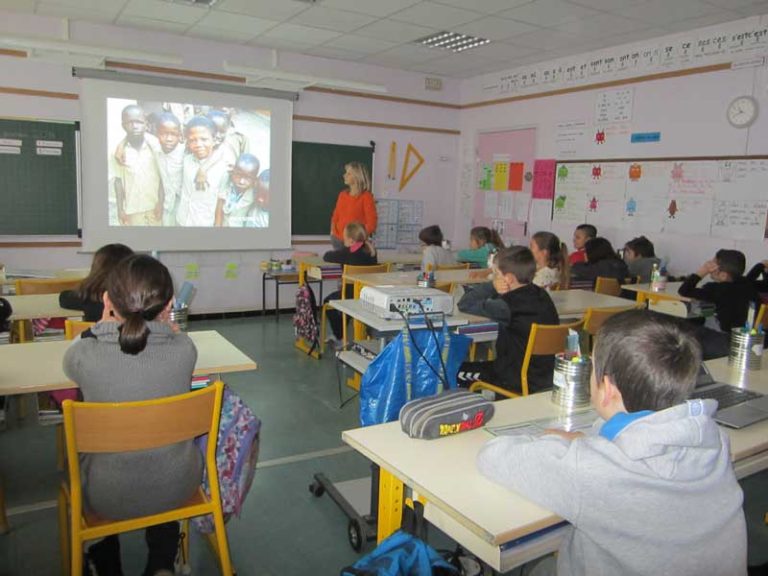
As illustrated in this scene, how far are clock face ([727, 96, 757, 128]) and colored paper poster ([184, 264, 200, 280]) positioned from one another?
17.1 ft

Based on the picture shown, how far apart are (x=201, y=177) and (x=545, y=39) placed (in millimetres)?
3684

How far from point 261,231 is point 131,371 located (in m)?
5.19

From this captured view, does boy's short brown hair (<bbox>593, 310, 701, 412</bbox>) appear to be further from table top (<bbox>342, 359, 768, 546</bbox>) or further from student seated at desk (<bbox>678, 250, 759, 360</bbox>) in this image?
student seated at desk (<bbox>678, 250, 759, 360</bbox>)

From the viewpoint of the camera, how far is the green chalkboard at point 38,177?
5.51 meters

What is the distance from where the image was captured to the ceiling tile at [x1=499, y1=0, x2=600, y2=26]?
470 centimetres

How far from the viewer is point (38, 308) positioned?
333cm

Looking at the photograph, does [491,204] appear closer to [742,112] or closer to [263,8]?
[742,112]

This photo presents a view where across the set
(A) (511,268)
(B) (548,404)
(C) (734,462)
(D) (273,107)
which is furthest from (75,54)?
(C) (734,462)

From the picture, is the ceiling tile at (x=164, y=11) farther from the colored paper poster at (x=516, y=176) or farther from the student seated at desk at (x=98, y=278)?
the colored paper poster at (x=516, y=176)

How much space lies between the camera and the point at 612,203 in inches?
236

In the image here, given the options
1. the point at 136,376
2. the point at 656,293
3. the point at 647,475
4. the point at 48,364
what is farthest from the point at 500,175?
the point at 647,475

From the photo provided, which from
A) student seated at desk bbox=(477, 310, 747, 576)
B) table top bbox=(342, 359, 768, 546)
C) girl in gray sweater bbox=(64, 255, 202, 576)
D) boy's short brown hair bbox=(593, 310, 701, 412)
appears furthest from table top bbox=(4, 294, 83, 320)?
boy's short brown hair bbox=(593, 310, 701, 412)

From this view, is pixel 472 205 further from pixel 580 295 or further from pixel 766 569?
pixel 766 569

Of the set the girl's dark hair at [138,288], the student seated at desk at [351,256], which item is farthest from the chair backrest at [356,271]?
the girl's dark hair at [138,288]
